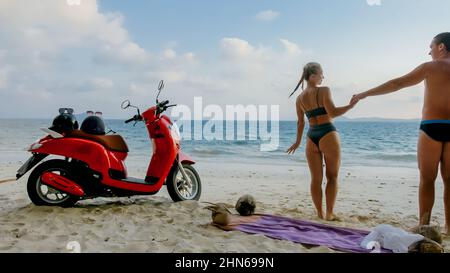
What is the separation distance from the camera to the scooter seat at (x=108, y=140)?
4203mm

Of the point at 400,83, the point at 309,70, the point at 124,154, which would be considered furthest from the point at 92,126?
the point at 400,83

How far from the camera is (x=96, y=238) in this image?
308 cm

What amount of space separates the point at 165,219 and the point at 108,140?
1.20 metres

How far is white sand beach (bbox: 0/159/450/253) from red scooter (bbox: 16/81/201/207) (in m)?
0.18

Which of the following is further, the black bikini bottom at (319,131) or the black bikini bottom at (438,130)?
the black bikini bottom at (319,131)

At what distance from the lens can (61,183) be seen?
3980 mm

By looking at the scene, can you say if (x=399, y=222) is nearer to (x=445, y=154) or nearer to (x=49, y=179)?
(x=445, y=154)

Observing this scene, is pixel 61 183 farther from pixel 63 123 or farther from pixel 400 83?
pixel 400 83

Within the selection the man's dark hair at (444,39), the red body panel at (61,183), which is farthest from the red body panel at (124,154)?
the man's dark hair at (444,39)

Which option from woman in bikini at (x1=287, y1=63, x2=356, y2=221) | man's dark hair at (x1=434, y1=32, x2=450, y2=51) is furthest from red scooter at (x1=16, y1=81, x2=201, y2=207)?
man's dark hair at (x1=434, y1=32, x2=450, y2=51)

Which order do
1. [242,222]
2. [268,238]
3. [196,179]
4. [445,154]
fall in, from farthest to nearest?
[196,179] < [242,222] < [445,154] < [268,238]

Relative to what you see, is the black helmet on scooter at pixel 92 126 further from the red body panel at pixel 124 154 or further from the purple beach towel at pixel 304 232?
the purple beach towel at pixel 304 232
